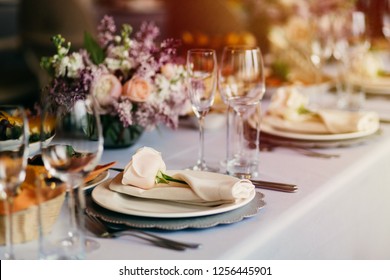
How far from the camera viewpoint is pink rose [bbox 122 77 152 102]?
1.45 metres

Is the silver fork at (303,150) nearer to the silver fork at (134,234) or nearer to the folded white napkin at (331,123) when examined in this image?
the folded white napkin at (331,123)

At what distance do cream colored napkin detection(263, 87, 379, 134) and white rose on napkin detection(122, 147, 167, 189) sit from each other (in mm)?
632

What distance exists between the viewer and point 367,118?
1680mm

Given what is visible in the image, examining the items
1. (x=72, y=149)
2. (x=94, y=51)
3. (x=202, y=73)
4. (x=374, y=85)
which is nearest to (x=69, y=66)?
(x=94, y=51)

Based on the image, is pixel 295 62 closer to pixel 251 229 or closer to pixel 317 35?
pixel 317 35

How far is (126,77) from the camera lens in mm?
1507

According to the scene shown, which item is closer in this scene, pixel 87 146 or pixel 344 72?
pixel 87 146

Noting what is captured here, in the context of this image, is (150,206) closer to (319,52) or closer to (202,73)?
(202,73)

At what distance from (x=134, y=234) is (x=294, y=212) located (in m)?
0.32
